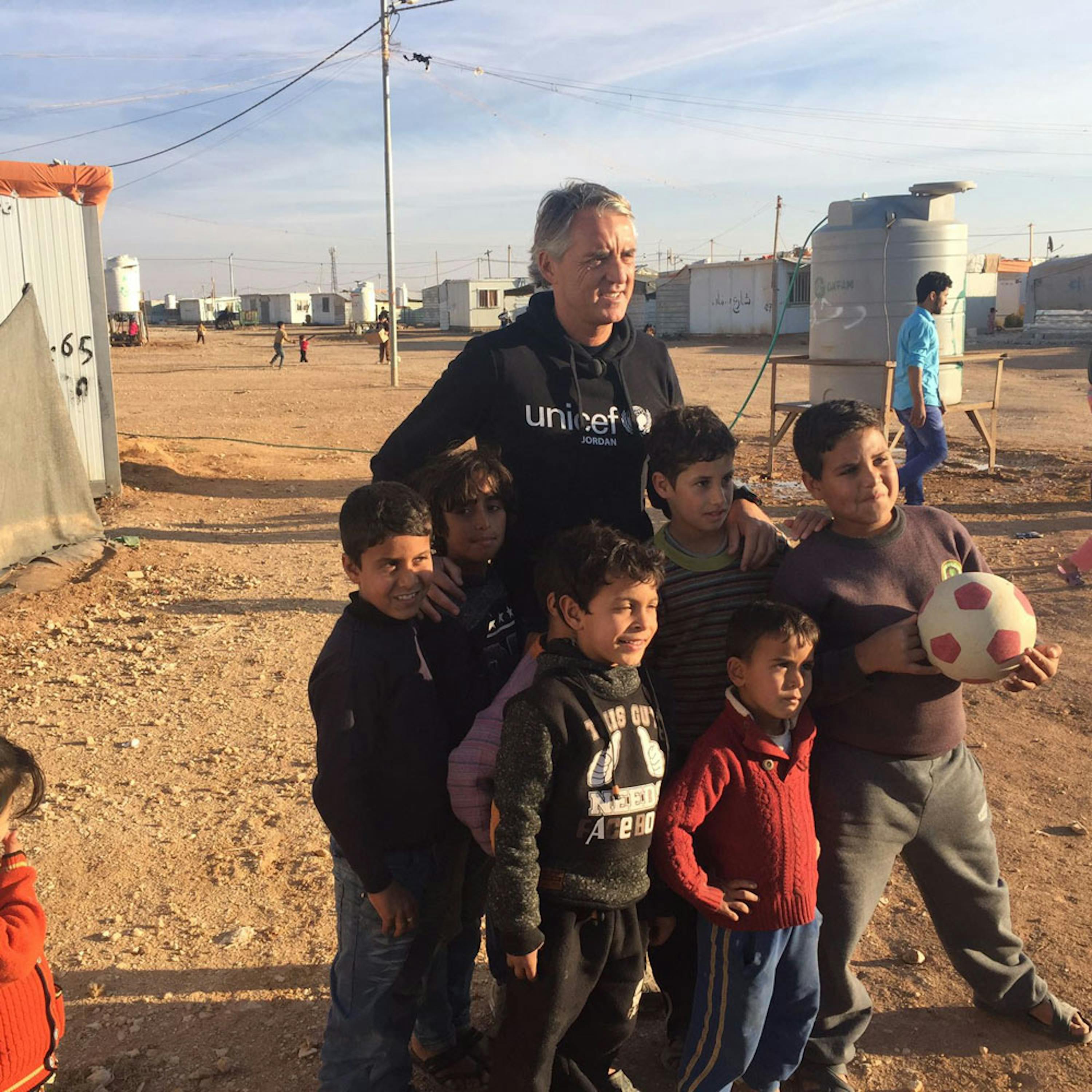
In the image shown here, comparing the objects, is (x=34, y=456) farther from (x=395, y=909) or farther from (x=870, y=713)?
(x=870, y=713)

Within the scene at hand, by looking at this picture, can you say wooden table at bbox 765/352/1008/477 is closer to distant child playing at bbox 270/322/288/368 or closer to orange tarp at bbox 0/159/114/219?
orange tarp at bbox 0/159/114/219

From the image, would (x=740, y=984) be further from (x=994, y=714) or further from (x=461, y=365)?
(x=994, y=714)

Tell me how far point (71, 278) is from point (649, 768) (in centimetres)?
863

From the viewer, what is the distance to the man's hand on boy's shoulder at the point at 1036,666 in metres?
2.26

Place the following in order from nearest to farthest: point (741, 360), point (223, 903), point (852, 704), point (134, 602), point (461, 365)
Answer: point (852, 704) → point (461, 365) → point (223, 903) → point (134, 602) → point (741, 360)

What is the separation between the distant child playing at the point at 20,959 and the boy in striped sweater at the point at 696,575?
54.9 inches

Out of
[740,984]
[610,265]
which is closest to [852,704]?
[740,984]

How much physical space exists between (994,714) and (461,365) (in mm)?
3674

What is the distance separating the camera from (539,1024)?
2.14 meters

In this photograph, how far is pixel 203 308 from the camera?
272 feet

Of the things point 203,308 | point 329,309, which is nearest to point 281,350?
point 329,309

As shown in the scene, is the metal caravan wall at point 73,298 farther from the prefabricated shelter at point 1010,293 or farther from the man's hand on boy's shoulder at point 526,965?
the prefabricated shelter at point 1010,293

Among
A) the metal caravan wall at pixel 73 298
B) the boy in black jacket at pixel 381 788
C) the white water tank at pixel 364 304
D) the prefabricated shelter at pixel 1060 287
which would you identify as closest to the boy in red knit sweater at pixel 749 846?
the boy in black jacket at pixel 381 788

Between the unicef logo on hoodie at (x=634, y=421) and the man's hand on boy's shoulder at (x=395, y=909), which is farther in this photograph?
the unicef logo on hoodie at (x=634, y=421)
